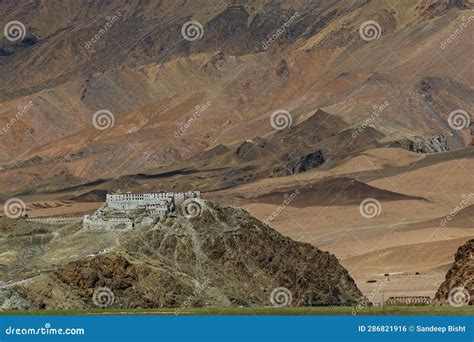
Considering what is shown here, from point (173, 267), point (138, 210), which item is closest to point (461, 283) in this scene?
point (173, 267)

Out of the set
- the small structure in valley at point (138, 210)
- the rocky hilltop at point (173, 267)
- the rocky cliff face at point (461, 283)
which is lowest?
the rocky cliff face at point (461, 283)

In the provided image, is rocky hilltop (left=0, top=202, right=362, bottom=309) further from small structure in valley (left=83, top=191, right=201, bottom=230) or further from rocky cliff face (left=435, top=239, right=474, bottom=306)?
rocky cliff face (left=435, top=239, right=474, bottom=306)

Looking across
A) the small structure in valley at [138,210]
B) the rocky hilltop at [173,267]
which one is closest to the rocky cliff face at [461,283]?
the rocky hilltop at [173,267]

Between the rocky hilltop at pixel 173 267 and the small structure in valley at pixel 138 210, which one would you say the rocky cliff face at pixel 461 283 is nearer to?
the rocky hilltop at pixel 173 267

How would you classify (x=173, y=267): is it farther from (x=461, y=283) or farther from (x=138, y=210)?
(x=461, y=283)

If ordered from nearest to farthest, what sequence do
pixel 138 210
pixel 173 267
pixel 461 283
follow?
pixel 461 283 → pixel 173 267 → pixel 138 210

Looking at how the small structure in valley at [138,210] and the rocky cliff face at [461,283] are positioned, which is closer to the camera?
the rocky cliff face at [461,283]

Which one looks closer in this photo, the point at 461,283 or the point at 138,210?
the point at 461,283
